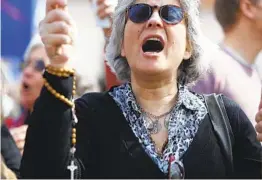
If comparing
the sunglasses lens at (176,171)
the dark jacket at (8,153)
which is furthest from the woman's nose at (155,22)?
the dark jacket at (8,153)

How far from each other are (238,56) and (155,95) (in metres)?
0.89

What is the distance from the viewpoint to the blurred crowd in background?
307cm

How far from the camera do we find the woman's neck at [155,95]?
2422 mm

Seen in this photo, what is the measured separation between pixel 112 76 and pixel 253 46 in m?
0.63

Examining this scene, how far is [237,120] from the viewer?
239cm

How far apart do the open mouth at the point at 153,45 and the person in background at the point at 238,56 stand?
0.66 metres

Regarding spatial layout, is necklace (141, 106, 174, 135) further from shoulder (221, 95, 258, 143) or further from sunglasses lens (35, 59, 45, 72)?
sunglasses lens (35, 59, 45, 72)

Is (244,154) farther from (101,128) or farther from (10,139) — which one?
(10,139)

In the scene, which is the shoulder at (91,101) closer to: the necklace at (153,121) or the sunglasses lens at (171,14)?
the necklace at (153,121)

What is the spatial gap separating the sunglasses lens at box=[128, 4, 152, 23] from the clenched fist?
0.50 m

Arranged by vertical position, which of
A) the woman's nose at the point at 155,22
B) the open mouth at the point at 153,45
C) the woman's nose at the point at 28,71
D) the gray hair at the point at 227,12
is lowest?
the woman's nose at the point at 28,71

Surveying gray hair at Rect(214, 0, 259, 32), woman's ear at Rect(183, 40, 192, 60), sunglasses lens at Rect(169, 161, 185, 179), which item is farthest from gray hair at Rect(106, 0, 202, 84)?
gray hair at Rect(214, 0, 259, 32)

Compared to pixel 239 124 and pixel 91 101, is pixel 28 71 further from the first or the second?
pixel 239 124

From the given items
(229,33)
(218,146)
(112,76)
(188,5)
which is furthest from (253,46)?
(218,146)
